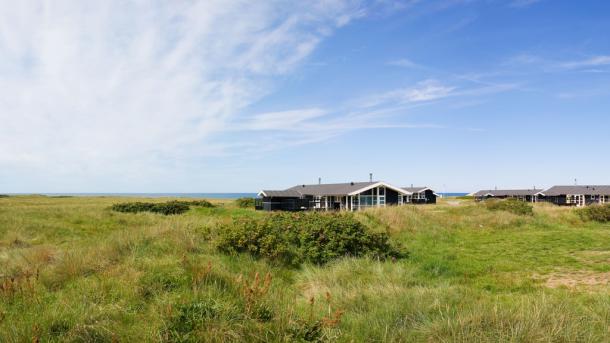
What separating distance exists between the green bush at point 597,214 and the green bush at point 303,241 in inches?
800

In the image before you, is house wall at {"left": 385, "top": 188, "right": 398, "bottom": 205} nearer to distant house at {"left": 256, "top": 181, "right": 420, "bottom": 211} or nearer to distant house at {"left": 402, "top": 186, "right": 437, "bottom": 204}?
distant house at {"left": 256, "top": 181, "right": 420, "bottom": 211}

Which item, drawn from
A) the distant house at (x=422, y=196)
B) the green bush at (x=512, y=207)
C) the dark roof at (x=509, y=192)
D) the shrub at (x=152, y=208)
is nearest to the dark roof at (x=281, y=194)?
the shrub at (x=152, y=208)

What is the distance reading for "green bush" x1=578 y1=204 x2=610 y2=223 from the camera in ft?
79.5

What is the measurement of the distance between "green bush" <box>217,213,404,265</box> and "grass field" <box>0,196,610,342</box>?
0.45 metres

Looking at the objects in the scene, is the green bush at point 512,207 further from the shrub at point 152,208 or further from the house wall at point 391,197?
the shrub at point 152,208

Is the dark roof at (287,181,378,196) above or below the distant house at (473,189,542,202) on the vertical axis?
above

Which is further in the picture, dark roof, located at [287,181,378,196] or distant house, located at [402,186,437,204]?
distant house, located at [402,186,437,204]

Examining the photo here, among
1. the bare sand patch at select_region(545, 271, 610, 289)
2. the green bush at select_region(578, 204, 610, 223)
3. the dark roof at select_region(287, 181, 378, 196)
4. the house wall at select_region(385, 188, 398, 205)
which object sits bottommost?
the bare sand patch at select_region(545, 271, 610, 289)

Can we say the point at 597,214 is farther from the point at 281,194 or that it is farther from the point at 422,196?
the point at 422,196

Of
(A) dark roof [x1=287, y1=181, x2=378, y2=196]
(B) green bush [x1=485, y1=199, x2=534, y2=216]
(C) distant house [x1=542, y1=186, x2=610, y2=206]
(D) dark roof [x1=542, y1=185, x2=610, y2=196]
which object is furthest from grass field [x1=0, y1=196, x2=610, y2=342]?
(D) dark roof [x1=542, y1=185, x2=610, y2=196]

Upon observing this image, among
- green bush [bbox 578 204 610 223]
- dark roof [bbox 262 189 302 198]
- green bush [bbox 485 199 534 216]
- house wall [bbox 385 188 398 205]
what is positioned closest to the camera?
green bush [bbox 578 204 610 223]

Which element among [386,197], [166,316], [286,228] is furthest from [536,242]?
[386,197]

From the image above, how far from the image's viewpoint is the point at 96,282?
19.3 feet

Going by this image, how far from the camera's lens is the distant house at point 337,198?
4128 cm
